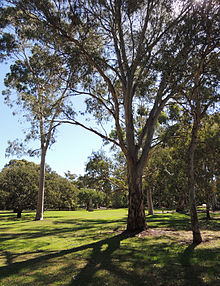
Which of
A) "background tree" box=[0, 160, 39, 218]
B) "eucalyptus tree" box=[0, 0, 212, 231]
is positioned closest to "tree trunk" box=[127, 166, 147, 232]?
"eucalyptus tree" box=[0, 0, 212, 231]

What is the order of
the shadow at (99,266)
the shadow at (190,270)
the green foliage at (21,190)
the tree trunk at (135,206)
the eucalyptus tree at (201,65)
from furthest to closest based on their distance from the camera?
the green foliage at (21,190), the tree trunk at (135,206), the eucalyptus tree at (201,65), the shadow at (99,266), the shadow at (190,270)

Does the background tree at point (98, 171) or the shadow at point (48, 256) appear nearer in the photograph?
the shadow at point (48, 256)

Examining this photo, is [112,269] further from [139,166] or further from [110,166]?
[110,166]

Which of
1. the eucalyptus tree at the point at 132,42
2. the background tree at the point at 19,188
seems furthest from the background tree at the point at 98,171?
the background tree at the point at 19,188

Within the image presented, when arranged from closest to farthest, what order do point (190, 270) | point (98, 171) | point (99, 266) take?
1. point (190, 270)
2. point (99, 266)
3. point (98, 171)

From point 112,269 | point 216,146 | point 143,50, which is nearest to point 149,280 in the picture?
point 112,269

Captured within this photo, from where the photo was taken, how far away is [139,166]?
11055 millimetres

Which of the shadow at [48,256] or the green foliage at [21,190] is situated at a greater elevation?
the green foliage at [21,190]

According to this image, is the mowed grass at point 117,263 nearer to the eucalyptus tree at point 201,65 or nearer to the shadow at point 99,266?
the shadow at point 99,266

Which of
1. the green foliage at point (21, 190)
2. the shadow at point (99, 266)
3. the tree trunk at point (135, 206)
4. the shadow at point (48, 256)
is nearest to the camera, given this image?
the shadow at point (99, 266)

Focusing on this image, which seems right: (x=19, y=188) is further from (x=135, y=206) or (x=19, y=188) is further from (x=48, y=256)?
(x=48, y=256)

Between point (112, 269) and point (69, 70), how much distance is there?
1043 cm

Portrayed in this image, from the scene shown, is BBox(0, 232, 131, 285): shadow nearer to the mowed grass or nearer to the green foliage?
the mowed grass

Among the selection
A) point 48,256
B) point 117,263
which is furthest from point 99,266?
point 48,256
